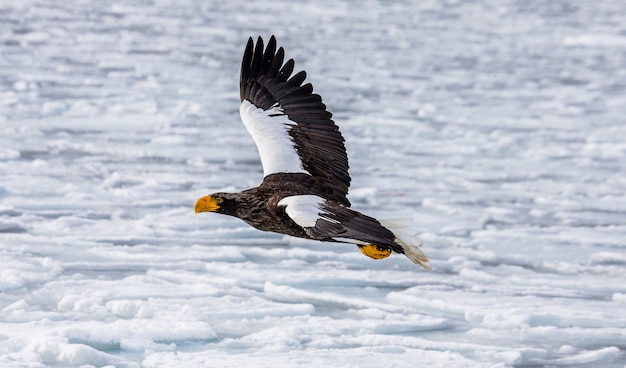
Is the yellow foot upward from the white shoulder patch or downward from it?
downward

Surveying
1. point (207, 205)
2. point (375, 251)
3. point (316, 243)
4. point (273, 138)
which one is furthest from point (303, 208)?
point (316, 243)

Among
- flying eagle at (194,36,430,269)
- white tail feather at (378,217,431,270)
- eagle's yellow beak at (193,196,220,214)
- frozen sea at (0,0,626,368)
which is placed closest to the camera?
flying eagle at (194,36,430,269)

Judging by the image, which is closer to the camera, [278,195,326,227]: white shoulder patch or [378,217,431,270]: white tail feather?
[278,195,326,227]: white shoulder patch

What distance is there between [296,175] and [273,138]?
34 cm

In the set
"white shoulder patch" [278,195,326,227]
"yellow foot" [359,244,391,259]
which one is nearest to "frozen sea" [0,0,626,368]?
"yellow foot" [359,244,391,259]

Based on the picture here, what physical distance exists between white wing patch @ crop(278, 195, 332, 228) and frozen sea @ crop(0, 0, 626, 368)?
0.68 m

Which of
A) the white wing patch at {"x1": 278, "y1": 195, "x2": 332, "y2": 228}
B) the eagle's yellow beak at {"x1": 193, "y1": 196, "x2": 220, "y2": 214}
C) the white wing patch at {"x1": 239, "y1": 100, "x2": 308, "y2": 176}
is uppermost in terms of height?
the white wing patch at {"x1": 239, "y1": 100, "x2": 308, "y2": 176}

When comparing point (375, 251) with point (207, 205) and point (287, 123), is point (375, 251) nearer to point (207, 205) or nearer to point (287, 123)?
point (207, 205)

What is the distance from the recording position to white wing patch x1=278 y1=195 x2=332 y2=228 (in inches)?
146

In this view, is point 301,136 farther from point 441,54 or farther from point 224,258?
point 441,54

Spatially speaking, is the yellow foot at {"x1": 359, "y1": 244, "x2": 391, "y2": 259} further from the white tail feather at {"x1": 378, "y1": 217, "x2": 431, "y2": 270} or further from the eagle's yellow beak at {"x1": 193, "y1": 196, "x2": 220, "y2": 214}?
the eagle's yellow beak at {"x1": 193, "y1": 196, "x2": 220, "y2": 214}

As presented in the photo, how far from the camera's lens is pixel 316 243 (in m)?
6.25

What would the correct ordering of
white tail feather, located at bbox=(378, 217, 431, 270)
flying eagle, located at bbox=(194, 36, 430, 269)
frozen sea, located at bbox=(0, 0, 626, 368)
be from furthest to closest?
frozen sea, located at bbox=(0, 0, 626, 368) < white tail feather, located at bbox=(378, 217, 431, 270) < flying eagle, located at bbox=(194, 36, 430, 269)

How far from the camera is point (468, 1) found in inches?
856
